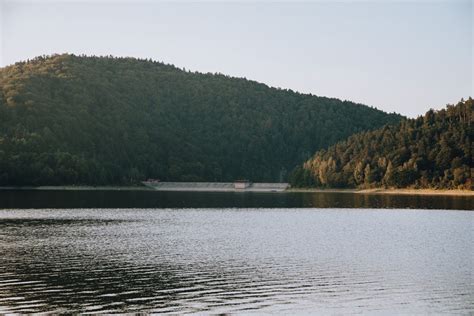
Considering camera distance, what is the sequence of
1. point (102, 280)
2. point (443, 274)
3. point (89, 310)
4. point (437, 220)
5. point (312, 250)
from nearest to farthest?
1. point (89, 310)
2. point (102, 280)
3. point (443, 274)
4. point (312, 250)
5. point (437, 220)

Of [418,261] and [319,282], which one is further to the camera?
[418,261]

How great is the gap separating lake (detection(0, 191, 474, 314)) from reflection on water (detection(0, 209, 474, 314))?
8 centimetres

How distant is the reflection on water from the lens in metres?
37.3

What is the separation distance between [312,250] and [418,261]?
32.4ft

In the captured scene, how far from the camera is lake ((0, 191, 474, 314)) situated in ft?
122

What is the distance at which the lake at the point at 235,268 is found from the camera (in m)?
37.2

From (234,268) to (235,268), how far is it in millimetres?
68

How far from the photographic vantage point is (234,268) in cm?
4922

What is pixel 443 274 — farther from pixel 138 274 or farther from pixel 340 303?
pixel 138 274

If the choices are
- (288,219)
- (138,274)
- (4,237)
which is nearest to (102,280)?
(138,274)

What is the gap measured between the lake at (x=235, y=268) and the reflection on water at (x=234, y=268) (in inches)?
3.1

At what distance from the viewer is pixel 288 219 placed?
103m

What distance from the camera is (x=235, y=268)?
49219 mm

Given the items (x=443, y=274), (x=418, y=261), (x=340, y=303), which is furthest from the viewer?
(x=418, y=261)
